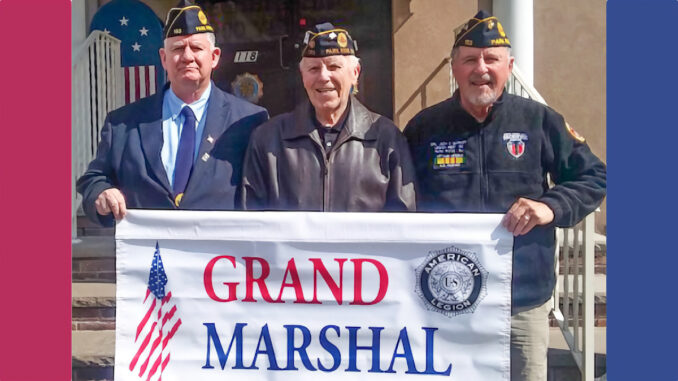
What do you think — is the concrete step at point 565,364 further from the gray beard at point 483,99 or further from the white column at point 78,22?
the white column at point 78,22

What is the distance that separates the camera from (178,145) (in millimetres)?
3219

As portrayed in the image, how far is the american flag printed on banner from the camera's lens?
21.4 ft

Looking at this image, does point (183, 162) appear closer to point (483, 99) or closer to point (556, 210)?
point (483, 99)

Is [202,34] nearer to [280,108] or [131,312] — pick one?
[131,312]

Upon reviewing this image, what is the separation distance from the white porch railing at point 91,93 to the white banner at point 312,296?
8.36ft

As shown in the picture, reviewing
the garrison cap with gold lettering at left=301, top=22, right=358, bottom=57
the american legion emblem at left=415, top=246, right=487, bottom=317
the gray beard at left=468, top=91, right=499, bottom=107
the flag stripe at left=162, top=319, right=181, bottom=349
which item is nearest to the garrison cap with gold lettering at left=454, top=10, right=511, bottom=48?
the gray beard at left=468, top=91, right=499, bottom=107

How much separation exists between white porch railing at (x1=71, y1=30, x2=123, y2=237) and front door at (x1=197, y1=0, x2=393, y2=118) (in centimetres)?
92

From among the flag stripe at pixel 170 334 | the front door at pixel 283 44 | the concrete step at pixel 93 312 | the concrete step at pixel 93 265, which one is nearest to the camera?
the flag stripe at pixel 170 334

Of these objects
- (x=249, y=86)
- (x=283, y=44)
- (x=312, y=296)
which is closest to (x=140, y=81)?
(x=249, y=86)

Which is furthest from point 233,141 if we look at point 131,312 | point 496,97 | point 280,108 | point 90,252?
point 280,108

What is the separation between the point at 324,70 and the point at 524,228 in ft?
3.47

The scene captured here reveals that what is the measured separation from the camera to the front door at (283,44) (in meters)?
6.51

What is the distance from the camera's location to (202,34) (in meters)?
3.18

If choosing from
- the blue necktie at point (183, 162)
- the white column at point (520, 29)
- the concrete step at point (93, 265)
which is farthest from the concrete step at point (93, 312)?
the white column at point (520, 29)
